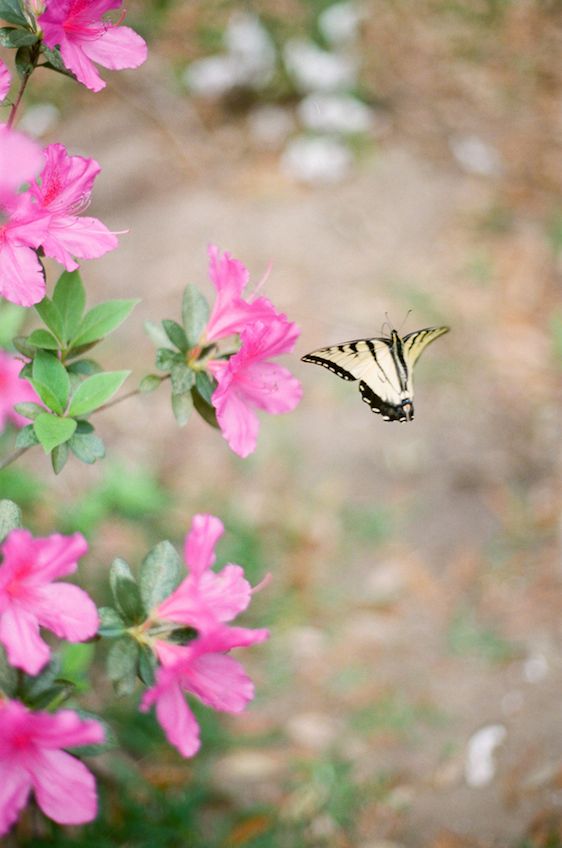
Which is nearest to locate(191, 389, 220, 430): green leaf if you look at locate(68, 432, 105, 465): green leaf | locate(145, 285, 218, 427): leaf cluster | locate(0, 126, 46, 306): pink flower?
locate(145, 285, 218, 427): leaf cluster

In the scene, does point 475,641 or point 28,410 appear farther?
point 475,641

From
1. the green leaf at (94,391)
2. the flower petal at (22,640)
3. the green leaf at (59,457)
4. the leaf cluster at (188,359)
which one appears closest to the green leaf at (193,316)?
the leaf cluster at (188,359)

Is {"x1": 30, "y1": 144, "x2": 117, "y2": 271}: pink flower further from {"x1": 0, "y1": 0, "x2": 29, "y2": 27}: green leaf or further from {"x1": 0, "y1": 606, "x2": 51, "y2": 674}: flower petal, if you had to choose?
{"x1": 0, "y1": 606, "x2": 51, "y2": 674}: flower petal

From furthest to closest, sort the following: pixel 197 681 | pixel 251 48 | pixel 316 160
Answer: pixel 251 48
pixel 316 160
pixel 197 681

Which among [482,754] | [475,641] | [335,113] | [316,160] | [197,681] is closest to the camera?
[197,681]

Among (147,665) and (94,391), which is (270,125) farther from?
(147,665)

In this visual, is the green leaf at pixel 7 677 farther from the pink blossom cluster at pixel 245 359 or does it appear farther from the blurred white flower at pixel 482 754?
the blurred white flower at pixel 482 754

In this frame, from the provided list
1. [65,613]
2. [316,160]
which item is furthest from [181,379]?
[316,160]
